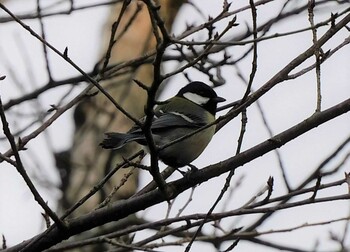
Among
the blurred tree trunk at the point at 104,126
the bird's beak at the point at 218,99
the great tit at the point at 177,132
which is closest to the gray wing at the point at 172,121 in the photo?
the great tit at the point at 177,132

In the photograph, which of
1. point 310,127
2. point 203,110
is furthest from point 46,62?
point 310,127

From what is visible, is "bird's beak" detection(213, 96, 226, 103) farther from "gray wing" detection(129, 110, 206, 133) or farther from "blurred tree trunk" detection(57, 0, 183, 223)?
"blurred tree trunk" detection(57, 0, 183, 223)

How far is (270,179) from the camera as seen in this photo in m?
2.60

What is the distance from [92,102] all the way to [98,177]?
50 cm

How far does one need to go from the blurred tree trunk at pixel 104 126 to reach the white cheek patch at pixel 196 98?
2.83 ft

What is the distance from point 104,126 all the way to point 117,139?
259 centimetres

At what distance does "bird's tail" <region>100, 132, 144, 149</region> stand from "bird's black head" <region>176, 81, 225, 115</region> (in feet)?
3.32

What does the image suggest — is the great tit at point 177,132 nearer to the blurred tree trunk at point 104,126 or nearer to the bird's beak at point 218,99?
the bird's beak at point 218,99

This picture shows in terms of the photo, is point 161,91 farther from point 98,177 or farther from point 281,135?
point 281,135

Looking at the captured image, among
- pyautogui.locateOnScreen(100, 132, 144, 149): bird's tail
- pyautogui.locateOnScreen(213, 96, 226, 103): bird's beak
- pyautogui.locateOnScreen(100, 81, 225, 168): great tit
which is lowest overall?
pyautogui.locateOnScreen(100, 132, 144, 149): bird's tail

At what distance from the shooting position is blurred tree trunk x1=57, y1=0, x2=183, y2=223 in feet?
16.9

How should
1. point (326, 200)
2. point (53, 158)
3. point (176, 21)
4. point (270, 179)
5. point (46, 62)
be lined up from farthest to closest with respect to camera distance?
point (176, 21), point (53, 158), point (46, 62), point (270, 179), point (326, 200)

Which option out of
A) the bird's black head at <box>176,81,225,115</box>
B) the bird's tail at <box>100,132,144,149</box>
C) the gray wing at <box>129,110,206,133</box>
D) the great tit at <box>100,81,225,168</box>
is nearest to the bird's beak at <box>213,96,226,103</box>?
the bird's black head at <box>176,81,225,115</box>

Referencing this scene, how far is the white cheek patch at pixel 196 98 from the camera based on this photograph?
3.97 m
